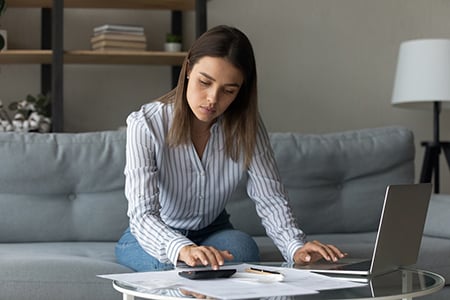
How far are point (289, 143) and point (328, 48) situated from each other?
126 cm

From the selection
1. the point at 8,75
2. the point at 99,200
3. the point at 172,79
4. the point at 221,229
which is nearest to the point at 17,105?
the point at 8,75

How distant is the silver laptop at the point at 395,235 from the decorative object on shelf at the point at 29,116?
1.99 meters

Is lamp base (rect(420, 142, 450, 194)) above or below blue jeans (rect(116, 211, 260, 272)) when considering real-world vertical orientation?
above

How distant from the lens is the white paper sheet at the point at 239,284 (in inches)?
53.1

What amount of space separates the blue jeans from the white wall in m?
1.73

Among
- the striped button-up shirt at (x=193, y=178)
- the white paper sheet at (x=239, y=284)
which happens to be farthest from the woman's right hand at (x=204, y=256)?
the striped button-up shirt at (x=193, y=178)

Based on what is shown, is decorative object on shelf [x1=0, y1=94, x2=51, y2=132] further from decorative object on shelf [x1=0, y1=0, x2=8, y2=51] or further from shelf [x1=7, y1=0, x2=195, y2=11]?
shelf [x1=7, y1=0, x2=195, y2=11]

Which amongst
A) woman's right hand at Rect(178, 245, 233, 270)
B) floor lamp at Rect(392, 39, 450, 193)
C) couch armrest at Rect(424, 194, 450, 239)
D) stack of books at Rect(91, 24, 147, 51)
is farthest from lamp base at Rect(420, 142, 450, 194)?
woman's right hand at Rect(178, 245, 233, 270)

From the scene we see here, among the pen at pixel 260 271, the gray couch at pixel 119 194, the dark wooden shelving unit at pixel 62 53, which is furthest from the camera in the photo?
the dark wooden shelving unit at pixel 62 53

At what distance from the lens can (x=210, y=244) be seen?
2.13m

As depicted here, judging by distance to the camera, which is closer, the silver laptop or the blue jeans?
the silver laptop

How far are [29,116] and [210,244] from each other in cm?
Result: 168

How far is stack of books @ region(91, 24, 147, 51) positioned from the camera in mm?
3582

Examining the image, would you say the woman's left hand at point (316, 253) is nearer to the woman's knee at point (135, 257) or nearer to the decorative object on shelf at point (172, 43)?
the woman's knee at point (135, 257)
